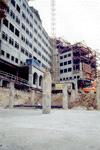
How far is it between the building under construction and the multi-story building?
17.1 meters

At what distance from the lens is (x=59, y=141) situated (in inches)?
Answer: 122

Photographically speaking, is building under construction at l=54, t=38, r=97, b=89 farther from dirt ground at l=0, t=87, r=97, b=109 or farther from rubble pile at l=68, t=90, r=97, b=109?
rubble pile at l=68, t=90, r=97, b=109

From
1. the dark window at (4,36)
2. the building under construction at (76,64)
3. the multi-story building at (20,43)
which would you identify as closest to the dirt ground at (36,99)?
the multi-story building at (20,43)

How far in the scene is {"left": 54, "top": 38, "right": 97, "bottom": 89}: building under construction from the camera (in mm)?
56188

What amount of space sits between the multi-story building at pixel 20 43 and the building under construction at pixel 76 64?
17128 millimetres

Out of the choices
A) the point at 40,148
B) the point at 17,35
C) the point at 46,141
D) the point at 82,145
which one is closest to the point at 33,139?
the point at 46,141

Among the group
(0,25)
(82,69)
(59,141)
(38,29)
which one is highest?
(38,29)

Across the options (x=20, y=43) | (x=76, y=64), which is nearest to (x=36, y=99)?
(x=20, y=43)

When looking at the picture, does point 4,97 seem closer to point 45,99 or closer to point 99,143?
point 45,99

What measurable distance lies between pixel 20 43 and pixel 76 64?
2942 centimetres

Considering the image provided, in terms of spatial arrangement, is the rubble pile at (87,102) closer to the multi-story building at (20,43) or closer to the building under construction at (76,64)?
the multi-story building at (20,43)

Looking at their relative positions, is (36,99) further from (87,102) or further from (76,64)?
(76,64)

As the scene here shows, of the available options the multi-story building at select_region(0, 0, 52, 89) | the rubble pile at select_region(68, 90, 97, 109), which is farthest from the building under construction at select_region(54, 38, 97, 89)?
the rubble pile at select_region(68, 90, 97, 109)

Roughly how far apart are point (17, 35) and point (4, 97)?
17820mm
